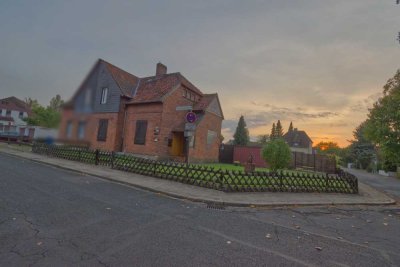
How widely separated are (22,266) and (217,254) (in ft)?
10.6

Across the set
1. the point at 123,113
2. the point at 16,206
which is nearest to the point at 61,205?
the point at 16,206

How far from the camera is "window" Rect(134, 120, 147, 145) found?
2455 cm

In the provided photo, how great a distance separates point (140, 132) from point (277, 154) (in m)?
13.1

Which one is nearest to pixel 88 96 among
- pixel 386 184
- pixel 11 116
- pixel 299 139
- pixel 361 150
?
pixel 11 116

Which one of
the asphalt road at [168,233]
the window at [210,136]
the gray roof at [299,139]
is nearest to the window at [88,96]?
the asphalt road at [168,233]

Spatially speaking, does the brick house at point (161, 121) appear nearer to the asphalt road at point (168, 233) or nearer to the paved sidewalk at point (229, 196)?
the paved sidewalk at point (229, 196)

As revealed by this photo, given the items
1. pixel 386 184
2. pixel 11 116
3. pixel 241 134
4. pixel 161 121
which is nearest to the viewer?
pixel 11 116

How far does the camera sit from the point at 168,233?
6.12 m

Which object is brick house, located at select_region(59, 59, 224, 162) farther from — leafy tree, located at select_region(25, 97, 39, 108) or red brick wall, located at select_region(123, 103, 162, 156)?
leafy tree, located at select_region(25, 97, 39, 108)

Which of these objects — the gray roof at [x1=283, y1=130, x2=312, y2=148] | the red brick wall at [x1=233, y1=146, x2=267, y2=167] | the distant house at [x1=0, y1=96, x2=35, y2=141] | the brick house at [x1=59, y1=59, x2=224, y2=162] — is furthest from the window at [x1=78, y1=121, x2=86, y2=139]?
the gray roof at [x1=283, y1=130, x2=312, y2=148]

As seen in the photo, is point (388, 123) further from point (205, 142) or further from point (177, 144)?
point (177, 144)

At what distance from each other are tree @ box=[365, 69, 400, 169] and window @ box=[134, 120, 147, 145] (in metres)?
19.2

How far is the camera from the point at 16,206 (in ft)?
24.0

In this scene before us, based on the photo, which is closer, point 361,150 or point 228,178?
point 228,178
